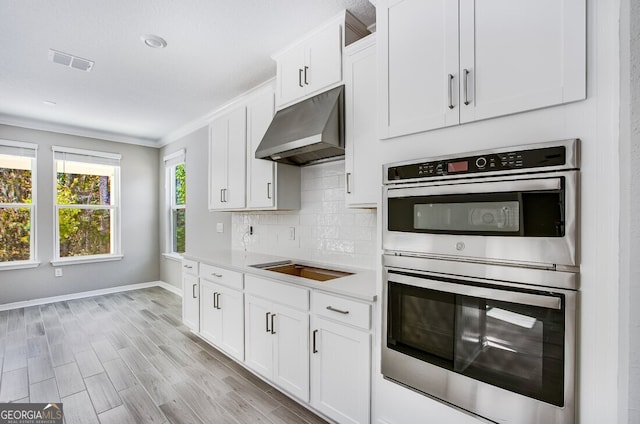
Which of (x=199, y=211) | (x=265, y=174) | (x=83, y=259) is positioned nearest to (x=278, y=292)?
(x=265, y=174)

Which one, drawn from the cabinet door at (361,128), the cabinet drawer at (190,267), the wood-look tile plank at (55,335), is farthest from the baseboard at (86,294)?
the cabinet door at (361,128)

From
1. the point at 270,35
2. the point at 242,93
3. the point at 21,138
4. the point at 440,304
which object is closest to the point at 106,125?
the point at 21,138

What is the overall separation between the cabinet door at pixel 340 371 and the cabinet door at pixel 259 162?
1.35m

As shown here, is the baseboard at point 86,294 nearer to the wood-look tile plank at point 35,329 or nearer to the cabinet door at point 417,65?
the wood-look tile plank at point 35,329

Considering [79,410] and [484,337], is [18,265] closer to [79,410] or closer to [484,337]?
[79,410]

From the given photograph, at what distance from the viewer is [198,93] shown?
3.60 metres

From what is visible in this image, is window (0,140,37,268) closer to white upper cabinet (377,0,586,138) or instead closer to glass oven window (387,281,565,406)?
white upper cabinet (377,0,586,138)

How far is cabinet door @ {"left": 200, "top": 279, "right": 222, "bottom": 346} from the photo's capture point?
9.55 ft

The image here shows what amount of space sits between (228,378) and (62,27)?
2.99 m

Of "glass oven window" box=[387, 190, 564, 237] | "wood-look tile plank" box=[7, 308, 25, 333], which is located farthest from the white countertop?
"wood-look tile plank" box=[7, 308, 25, 333]

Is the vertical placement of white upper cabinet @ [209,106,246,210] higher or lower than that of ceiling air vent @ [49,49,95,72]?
lower

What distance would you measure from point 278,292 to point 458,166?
58.3 inches

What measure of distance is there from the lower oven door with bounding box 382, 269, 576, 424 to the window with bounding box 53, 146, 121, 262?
5.32 m

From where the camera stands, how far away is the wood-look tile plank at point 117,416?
6.58 ft
